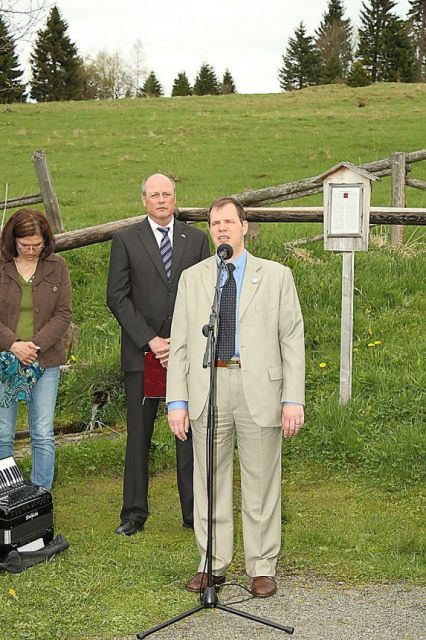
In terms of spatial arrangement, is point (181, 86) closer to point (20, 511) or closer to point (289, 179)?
point (289, 179)

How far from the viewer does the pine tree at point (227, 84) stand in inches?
2790

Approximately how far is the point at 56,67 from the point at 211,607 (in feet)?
205

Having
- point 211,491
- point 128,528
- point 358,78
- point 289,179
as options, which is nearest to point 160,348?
point 128,528

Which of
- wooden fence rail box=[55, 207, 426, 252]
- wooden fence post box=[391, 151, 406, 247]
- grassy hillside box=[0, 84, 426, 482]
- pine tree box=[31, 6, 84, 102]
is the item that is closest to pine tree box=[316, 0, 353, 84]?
pine tree box=[31, 6, 84, 102]

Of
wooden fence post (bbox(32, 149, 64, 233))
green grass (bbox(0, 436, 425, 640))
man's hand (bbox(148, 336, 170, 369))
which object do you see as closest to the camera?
green grass (bbox(0, 436, 425, 640))

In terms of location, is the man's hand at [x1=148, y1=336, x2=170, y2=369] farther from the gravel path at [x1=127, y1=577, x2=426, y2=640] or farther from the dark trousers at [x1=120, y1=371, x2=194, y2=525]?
the gravel path at [x1=127, y1=577, x2=426, y2=640]

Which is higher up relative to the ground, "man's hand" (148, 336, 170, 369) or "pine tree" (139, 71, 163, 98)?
"pine tree" (139, 71, 163, 98)

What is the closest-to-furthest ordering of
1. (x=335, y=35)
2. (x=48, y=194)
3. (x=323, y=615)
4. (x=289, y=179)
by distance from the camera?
1. (x=323, y=615)
2. (x=48, y=194)
3. (x=289, y=179)
4. (x=335, y=35)

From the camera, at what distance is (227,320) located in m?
5.20

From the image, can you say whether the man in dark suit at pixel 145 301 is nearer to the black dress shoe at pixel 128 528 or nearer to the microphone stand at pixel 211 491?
the black dress shoe at pixel 128 528

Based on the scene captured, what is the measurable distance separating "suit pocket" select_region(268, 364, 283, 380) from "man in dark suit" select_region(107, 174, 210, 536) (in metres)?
1.03

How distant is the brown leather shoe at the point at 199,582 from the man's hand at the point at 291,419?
0.89m

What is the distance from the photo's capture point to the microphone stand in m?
4.72

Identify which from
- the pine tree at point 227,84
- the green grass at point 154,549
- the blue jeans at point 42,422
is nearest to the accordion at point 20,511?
the green grass at point 154,549
